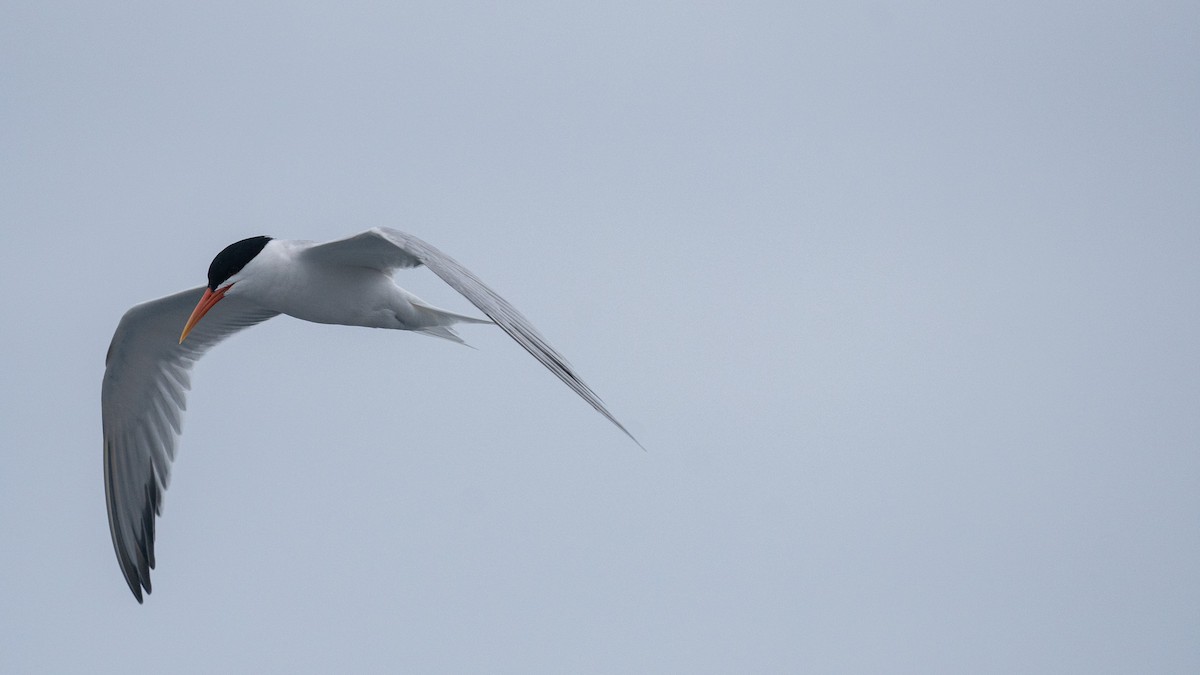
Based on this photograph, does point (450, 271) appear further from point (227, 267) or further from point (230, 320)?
point (230, 320)

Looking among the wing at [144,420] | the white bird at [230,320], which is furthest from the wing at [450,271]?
the wing at [144,420]

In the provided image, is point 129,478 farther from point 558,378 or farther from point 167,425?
point 558,378

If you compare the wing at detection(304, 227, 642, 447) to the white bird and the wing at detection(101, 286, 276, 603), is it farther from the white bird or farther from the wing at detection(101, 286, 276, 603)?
the wing at detection(101, 286, 276, 603)

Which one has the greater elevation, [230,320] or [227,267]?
[227,267]

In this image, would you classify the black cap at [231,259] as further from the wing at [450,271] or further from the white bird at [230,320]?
the wing at [450,271]

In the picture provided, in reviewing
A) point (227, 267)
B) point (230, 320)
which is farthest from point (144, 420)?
point (227, 267)

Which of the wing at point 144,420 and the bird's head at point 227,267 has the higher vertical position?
the bird's head at point 227,267

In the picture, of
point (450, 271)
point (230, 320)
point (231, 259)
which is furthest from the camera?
point (230, 320)

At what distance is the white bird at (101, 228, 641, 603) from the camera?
8242mm

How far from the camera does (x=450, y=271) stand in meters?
7.98

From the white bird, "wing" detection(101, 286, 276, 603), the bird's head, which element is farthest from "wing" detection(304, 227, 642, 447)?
"wing" detection(101, 286, 276, 603)

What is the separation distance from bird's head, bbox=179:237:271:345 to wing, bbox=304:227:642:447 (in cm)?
39

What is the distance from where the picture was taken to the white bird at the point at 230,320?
27.0 feet

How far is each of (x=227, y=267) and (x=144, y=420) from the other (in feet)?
10.4
